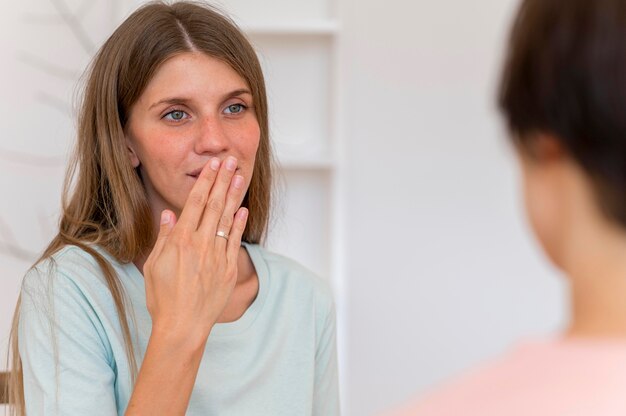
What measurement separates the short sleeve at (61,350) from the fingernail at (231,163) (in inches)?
11.0

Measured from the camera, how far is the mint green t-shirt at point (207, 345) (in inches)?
52.9

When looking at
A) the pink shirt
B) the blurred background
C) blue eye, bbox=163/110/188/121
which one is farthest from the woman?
the blurred background

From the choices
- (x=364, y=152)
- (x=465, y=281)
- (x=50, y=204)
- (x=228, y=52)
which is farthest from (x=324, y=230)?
(x=228, y=52)

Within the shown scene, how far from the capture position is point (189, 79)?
147 cm

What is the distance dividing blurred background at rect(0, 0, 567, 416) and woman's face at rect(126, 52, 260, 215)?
98 centimetres

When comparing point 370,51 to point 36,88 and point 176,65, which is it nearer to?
point 36,88

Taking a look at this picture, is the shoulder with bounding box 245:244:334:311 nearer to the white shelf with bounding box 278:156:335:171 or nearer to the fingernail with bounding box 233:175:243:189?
the fingernail with bounding box 233:175:243:189

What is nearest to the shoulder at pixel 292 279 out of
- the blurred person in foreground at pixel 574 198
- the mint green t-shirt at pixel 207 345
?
the mint green t-shirt at pixel 207 345

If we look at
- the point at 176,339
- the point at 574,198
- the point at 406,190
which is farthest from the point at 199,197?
the point at 406,190

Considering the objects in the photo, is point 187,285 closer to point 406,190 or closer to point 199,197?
point 199,197

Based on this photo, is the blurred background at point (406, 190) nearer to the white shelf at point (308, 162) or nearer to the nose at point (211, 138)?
the white shelf at point (308, 162)

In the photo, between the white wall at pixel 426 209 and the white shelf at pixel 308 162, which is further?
the white wall at pixel 426 209

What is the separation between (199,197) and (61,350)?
288 mm

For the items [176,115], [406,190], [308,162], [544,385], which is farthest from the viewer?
[406,190]
